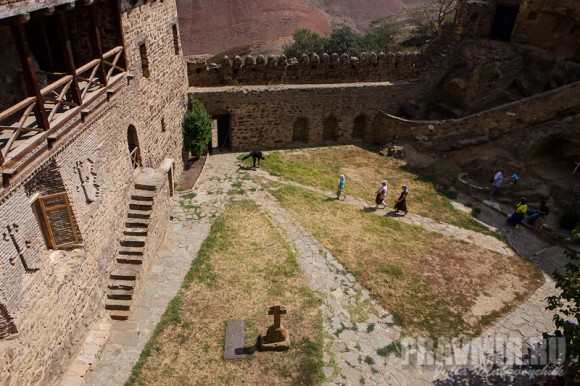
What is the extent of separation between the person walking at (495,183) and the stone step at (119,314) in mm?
15903

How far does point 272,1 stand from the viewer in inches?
2039

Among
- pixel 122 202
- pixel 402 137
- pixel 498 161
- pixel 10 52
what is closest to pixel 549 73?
pixel 498 161

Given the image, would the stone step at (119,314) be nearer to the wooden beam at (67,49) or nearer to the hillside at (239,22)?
the wooden beam at (67,49)

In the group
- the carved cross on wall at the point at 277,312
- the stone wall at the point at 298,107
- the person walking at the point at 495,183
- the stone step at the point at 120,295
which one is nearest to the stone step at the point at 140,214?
the stone step at the point at 120,295

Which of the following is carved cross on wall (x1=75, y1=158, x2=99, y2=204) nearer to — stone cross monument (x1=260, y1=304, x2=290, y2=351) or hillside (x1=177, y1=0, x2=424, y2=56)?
stone cross monument (x1=260, y1=304, x2=290, y2=351)

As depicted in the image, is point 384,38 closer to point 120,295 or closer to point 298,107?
point 298,107

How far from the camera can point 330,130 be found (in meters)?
23.2

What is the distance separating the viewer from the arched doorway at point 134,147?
13.1 metres

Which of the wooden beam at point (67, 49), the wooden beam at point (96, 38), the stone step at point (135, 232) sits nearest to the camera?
the wooden beam at point (67, 49)

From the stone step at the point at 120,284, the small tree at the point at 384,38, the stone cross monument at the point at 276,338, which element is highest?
the small tree at the point at 384,38

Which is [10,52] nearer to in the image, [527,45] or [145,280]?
[145,280]

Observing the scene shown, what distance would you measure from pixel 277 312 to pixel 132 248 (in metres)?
4.96

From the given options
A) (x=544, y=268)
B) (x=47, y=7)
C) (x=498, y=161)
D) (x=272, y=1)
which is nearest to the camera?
(x=47, y=7)

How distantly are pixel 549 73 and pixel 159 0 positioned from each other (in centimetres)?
2019
